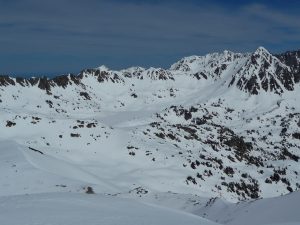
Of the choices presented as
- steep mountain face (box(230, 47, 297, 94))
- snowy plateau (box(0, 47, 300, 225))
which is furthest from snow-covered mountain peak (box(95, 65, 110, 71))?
steep mountain face (box(230, 47, 297, 94))

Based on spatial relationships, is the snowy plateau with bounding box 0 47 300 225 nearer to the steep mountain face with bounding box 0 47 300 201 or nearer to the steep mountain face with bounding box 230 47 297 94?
the steep mountain face with bounding box 0 47 300 201

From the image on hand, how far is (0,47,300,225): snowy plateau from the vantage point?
17.4 m

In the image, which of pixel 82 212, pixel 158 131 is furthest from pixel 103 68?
pixel 82 212

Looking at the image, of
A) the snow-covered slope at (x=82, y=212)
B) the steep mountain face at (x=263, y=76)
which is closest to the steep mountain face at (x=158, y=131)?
the steep mountain face at (x=263, y=76)

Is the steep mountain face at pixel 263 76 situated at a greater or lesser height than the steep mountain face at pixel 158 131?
greater

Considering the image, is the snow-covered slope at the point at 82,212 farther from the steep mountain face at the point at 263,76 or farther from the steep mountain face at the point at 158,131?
the steep mountain face at the point at 263,76

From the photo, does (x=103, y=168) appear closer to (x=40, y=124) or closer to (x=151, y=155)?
(x=151, y=155)

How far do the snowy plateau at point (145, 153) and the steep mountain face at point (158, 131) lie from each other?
223 millimetres

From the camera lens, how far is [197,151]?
62812 mm

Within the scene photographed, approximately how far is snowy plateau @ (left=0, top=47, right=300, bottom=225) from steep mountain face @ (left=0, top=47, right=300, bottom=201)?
0.22m

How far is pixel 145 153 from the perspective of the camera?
53156mm

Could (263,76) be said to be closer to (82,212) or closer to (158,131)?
(158,131)

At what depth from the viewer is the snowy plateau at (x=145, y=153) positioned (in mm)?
17391

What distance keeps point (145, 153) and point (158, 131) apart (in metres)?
15.1
